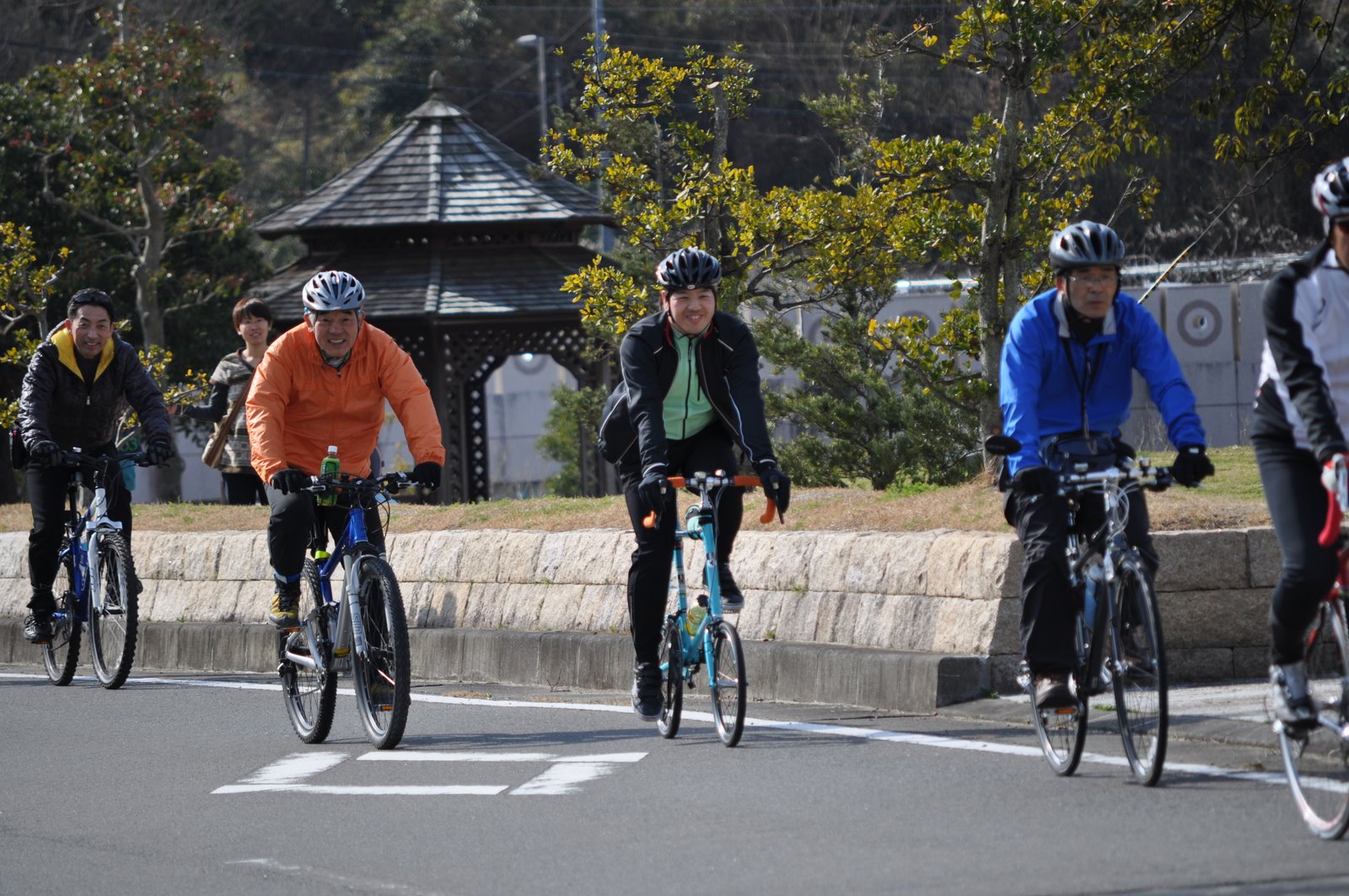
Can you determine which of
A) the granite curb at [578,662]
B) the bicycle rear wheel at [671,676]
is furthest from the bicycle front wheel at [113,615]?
the bicycle rear wheel at [671,676]

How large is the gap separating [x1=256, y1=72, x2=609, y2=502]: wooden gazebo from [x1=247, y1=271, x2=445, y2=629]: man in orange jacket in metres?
15.0

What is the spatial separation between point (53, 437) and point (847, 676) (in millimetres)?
4620

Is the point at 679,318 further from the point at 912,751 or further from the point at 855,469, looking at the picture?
the point at 855,469

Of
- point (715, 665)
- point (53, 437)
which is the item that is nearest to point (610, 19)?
point (53, 437)

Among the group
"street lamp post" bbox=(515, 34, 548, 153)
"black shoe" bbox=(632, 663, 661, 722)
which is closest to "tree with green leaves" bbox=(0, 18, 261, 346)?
"street lamp post" bbox=(515, 34, 548, 153)

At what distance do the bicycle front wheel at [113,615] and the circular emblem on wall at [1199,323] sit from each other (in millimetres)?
18175

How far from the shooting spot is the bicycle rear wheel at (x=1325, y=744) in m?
5.44

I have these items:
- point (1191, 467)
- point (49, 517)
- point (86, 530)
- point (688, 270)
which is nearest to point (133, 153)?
point (49, 517)

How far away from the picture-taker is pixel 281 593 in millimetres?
8805

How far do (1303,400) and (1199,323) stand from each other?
21411mm

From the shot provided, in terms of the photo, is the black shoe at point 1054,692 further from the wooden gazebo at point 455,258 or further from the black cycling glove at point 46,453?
the wooden gazebo at point 455,258

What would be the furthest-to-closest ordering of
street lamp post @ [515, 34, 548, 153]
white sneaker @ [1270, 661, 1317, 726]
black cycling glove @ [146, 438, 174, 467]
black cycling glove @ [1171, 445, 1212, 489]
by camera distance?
1. street lamp post @ [515, 34, 548, 153]
2. black cycling glove @ [146, 438, 174, 467]
3. black cycling glove @ [1171, 445, 1212, 489]
4. white sneaker @ [1270, 661, 1317, 726]

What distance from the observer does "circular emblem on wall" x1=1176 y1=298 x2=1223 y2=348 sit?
85.9 ft

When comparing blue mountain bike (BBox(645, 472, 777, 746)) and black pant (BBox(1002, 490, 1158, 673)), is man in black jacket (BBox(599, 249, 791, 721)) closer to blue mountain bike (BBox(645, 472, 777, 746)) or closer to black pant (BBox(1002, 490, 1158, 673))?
blue mountain bike (BBox(645, 472, 777, 746))
